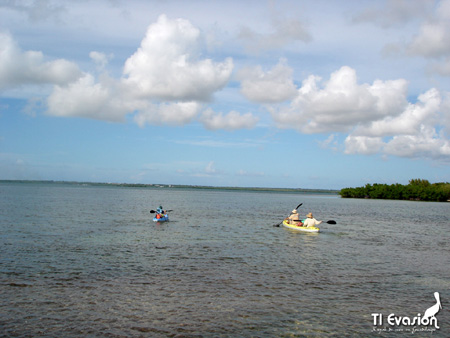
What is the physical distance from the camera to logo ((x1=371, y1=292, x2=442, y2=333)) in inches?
553

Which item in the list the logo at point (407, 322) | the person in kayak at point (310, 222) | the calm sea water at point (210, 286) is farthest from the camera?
the person in kayak at point (310, 222)

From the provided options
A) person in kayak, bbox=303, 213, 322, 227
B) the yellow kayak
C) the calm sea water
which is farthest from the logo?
person in kayak, bbox=303, 213, 322, 227

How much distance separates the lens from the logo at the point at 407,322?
1405cm

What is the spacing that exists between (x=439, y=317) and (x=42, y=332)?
15.0 meters

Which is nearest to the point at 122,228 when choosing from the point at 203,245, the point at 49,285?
the point at 203,245

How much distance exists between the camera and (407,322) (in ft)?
48.3

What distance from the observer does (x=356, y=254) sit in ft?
95.2

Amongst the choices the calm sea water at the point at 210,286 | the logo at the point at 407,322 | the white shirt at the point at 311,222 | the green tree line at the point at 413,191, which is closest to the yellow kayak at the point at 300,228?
the white shirt at the point at 311,222

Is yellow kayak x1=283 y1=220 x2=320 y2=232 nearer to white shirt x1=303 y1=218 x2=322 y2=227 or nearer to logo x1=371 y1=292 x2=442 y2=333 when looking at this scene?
white shirt x1=303 y1=218 x2=322 y2=227

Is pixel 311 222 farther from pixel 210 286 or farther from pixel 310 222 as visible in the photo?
pixel 210 286

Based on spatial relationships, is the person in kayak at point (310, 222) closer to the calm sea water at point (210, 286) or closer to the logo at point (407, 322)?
the calm sea water at point (210, 286)

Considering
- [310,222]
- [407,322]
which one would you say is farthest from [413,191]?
[407,322]

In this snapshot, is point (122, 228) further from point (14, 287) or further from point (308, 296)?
point (308, 296)

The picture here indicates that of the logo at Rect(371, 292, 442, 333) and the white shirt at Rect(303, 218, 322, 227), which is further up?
the white shirt at Rect(303, 218, 322, 227)
